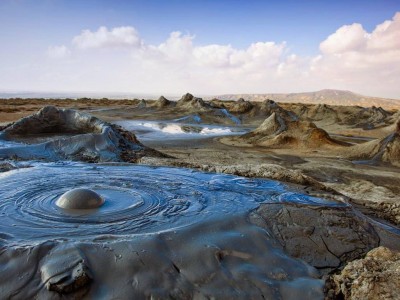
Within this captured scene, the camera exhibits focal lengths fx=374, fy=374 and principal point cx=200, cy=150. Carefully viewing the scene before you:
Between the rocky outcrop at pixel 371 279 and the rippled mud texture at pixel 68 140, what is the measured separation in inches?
178

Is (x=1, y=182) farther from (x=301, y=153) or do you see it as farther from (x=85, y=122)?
(x=301, y=153)

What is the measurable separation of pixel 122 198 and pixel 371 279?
242cm

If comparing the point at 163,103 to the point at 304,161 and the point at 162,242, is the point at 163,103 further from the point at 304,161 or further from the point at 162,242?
the point at 162,242

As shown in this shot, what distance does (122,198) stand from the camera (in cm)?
387

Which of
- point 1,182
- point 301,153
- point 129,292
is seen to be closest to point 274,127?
point 301,153

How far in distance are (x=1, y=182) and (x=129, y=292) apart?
2832 mm

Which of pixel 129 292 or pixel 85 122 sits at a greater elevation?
pixel 85 122

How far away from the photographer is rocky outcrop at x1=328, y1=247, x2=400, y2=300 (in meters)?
2.29

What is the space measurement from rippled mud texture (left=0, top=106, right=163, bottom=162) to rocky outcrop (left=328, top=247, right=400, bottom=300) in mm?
4513

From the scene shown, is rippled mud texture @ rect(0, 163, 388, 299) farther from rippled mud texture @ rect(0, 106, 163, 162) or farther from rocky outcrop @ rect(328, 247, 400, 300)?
rippled mud texture @ rect(0, 106, 163, 162)

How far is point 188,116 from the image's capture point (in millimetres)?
22031

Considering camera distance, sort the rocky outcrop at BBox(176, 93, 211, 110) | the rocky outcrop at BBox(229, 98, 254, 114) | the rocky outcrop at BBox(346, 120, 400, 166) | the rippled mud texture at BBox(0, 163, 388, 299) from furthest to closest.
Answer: the rocky outcrop at BBox(229, 98, 254, 114)
the rocky outcrop at BBox(176, 93, 211, 110)
the rocky outcrop at BBox(346, 120, 400, 166)
the rippled mud texture at BBox(0, 163, 388, 299)

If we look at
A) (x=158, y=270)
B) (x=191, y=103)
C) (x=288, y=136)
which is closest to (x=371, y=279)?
(x=158, y=270)

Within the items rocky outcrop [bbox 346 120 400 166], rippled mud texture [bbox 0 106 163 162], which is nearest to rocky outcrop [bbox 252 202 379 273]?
rippled mud texture [bbox 0 106 163 162]
